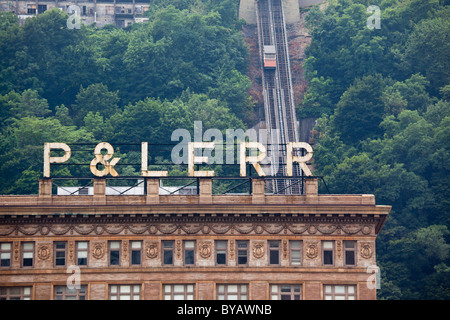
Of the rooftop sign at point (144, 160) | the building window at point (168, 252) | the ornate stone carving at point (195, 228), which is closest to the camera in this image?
the ornate stone carving at point (195, 228)

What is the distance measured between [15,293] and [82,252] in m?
6.48

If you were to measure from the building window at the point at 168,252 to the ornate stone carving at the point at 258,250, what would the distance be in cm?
686

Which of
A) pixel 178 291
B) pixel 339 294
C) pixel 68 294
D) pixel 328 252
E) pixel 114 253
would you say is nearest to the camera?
pixel 68 294

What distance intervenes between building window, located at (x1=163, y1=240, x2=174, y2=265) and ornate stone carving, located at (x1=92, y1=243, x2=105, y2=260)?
201 inches

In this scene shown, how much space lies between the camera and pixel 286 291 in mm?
109812

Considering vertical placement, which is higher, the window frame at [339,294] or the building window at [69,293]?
the building window at [69,293]

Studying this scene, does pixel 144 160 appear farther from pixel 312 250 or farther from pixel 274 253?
pixel 312 250

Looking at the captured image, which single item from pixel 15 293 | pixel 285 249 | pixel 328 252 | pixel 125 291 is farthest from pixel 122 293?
pixel 328 252

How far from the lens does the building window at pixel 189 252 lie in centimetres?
11031

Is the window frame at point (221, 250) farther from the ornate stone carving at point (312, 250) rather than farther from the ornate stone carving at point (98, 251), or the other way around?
the ornate stone carving at point (98, 251)

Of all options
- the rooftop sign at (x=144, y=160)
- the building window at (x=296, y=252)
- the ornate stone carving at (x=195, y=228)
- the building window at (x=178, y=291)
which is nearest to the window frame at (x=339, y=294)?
the building window at (x=296, y=252)

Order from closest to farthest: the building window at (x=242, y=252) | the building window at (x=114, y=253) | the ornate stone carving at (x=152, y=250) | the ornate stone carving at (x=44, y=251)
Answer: the ornate stone carving at (x=44, y=251)
the ornate stone carving at (x=152, y=250)
the building window at (x=114, y=253)
the building window at (x=242, y=252)
